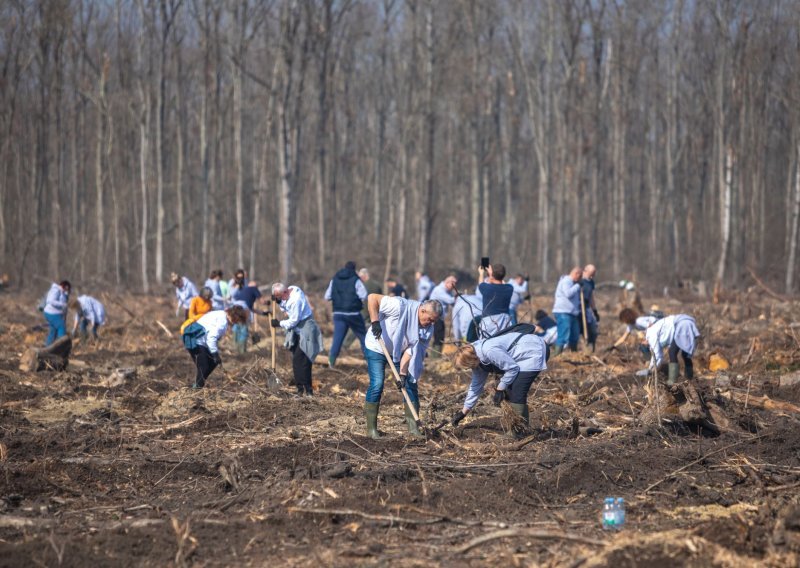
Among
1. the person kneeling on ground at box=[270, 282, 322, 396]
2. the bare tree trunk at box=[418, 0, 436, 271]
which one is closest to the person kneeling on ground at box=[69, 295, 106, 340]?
the person kneeling on ground at box=[270, 282, 322, 396]

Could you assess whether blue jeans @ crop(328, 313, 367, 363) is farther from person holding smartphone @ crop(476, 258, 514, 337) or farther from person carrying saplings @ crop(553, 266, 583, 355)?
person carrying saplings @ crop(553, 266, 583, 355)

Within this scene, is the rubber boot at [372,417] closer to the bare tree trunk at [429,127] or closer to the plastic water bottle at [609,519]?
the plastic water bottle at [609,519]

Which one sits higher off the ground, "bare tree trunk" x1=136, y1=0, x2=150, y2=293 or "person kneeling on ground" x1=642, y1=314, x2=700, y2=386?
"bare tree trunk" x1=136, y1=0, x2=150, y2=293

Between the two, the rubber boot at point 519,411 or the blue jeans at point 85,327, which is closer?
the rubber boot at point 519,411

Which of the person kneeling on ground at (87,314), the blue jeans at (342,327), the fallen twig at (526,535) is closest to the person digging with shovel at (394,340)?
the fallen twig at (526,535)

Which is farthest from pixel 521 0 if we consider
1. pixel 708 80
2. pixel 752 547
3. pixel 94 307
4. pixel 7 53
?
pixel 752 547

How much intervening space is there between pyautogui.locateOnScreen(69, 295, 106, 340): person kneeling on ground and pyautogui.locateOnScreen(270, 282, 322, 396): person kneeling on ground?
27.2 ft

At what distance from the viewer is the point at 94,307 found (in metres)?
20.7

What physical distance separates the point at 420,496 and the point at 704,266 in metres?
32.0

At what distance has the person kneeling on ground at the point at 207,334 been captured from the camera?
44.6 feet

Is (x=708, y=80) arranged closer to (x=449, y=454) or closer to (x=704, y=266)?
(x=704, y=266)

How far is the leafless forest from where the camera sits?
1415 inches

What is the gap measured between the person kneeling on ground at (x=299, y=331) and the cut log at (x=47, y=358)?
4.55m

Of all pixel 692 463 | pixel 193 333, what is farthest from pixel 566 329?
pixel 692 463
